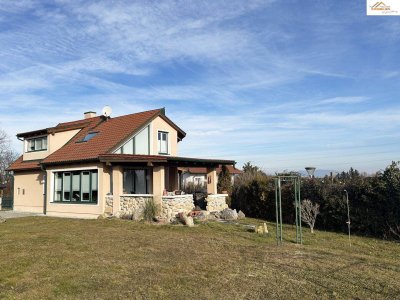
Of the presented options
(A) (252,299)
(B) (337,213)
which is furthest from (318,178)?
(A) (252,299)

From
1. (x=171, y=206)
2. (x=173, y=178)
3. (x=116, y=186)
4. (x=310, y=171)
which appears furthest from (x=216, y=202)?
(x=310, y=171)

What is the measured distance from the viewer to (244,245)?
1193 centimetres

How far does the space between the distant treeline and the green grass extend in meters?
1.38

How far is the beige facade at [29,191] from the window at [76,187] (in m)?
2.97

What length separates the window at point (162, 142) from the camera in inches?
954

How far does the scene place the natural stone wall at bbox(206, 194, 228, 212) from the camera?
21.8m

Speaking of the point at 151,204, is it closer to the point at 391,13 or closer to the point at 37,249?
the point at 37,249

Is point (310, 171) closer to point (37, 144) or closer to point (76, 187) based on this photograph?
point (76, 187)

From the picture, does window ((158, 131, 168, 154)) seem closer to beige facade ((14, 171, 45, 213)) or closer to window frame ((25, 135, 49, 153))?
window frame ((25, 135, 49, 153))

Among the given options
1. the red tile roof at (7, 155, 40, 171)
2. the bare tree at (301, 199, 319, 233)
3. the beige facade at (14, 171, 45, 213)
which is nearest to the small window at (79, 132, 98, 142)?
the red tile roof at (7, 155, 40, 171)

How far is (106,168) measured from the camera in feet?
66.2

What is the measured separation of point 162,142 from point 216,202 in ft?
17.9

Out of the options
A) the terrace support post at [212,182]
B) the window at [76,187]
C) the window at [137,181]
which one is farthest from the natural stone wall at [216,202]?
the window at [76,187]

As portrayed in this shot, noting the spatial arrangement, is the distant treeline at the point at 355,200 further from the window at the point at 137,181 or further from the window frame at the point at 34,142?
the window frame at the point at 34,142
